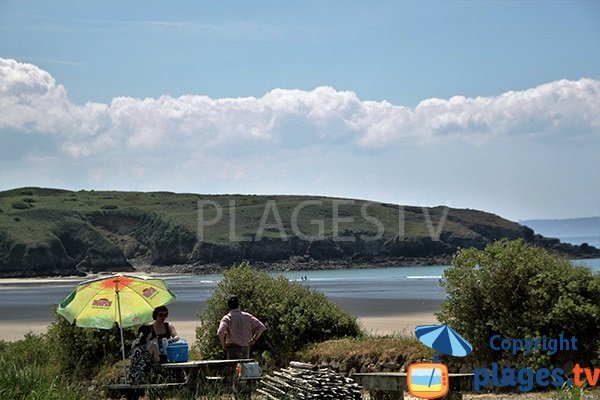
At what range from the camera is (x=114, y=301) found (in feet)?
51.7

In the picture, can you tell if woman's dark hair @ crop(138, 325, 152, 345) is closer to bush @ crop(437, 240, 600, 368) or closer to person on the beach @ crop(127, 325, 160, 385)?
person on the beach @ crop(127, 325, 160, 385)

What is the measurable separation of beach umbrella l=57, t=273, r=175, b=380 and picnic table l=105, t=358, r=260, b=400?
4.29 ft

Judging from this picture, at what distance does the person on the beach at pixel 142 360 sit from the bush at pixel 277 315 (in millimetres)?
3958

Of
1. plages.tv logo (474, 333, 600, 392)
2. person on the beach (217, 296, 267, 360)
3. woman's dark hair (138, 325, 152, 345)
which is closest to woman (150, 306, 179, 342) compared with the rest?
woman's dark hair (138, 325, 152, 345)

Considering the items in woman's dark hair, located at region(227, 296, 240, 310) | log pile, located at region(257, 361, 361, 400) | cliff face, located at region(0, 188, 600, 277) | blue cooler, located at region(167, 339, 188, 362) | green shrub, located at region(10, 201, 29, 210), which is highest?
green shrub, located at region(10, 201, 29, 210)

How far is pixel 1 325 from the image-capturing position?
40.0 meters

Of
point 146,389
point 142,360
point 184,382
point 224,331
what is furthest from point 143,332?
point 224,331

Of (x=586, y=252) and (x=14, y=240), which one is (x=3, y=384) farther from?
(x=586, y=252)

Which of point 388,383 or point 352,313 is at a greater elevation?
point 388,383

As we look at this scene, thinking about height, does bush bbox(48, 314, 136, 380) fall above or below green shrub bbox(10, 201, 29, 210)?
below

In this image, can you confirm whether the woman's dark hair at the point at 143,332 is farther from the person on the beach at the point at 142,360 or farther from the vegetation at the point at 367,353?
the vegetation at the point at 367,353

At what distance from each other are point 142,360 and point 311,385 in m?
3.20

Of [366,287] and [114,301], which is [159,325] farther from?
[366,287]

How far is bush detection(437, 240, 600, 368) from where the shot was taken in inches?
590
